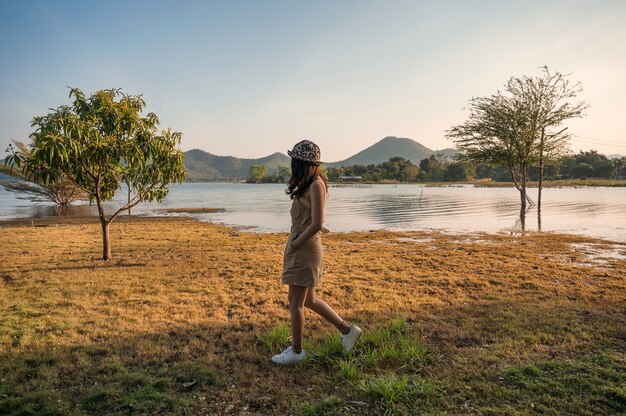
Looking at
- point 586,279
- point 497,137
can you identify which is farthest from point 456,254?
point 497,137

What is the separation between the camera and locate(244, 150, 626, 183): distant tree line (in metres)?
104

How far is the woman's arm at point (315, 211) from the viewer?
3.58 meters

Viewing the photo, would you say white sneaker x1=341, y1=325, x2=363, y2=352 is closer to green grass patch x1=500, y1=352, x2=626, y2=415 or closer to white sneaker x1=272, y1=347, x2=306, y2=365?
white sneaker x1=272, y1=347, x2=306, y2=365

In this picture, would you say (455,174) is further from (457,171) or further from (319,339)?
(319,339)

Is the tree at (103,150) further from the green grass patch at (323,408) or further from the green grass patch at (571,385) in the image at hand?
the green grass patch at (571,385)

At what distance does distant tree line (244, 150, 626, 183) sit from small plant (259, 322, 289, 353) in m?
63.0

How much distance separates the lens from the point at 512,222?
21.0 m

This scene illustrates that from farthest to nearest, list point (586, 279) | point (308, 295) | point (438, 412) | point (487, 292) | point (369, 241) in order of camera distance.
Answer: point (369, 241), point (586, 279), point (487, 292), point (308, 295), point (438, 412)

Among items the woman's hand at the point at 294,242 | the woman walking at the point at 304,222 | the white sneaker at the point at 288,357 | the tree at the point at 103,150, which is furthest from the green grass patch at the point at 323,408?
the tree at the point at 103,150

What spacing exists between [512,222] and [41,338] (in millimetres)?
22270

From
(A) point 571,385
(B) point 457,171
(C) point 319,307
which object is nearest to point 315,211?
(C) point 319,307

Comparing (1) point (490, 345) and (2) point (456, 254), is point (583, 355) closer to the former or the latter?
(1) point (490, 345)

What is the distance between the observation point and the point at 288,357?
165 inches

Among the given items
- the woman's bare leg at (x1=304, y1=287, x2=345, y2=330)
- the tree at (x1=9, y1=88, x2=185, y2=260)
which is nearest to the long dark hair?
the woman's bare leg at (x1=304, y1=287, x2=345, y2=330)
